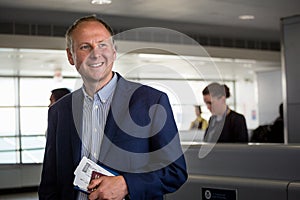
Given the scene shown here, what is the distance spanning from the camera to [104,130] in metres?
1.64

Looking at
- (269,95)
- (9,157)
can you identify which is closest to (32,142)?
(9,157)

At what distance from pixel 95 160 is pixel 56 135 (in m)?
0.21

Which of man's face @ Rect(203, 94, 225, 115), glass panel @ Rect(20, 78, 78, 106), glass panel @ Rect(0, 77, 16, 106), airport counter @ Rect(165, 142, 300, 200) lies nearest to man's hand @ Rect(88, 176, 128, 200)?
airport counter @ Rect(165, 142, 300, 200)

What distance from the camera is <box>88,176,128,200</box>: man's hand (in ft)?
4.94

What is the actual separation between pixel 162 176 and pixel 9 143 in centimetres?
952

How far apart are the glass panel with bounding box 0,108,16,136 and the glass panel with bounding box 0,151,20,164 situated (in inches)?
23.9

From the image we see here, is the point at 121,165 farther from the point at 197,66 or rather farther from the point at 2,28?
the point at 2,28

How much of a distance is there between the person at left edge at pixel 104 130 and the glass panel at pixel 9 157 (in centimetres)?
805

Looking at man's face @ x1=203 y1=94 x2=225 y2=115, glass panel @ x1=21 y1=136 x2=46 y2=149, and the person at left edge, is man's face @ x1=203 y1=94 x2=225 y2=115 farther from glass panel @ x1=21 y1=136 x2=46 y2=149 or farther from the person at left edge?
glass panel @ x1=21 y1=136 x2=46 y2=149

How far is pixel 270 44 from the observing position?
36.6 ft

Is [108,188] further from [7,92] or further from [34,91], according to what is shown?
[34,91]

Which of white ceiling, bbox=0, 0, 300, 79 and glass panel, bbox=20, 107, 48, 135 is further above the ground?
white ceiling, bbox=0, 0, 300, 79

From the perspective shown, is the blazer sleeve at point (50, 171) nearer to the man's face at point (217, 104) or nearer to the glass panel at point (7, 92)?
the man's face at point (217, 104)

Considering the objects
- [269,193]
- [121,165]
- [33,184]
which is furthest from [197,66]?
[33,184]
